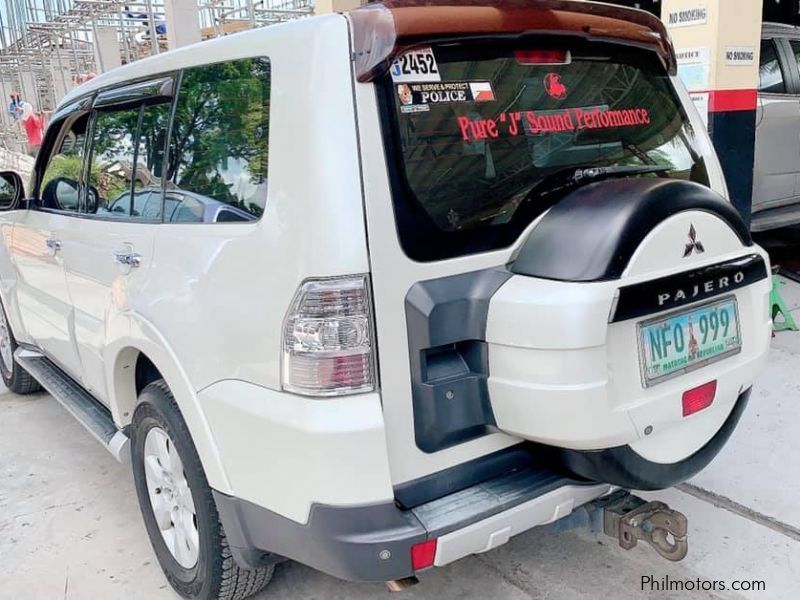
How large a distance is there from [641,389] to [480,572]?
1.13 m

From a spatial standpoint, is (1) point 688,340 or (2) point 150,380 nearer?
(1) point 688,340

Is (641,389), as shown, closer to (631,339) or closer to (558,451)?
(631,339)

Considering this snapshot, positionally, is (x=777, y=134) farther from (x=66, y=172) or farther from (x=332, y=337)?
(x=332, y=337)

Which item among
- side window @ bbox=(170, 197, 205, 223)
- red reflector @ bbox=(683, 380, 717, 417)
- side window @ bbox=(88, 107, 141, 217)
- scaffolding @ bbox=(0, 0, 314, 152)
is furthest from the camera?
scaffolding @ bbox=(0, 0, 314, 152)

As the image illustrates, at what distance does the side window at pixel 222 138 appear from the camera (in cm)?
205

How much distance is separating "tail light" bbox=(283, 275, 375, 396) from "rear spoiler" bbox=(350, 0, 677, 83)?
0.55 meters

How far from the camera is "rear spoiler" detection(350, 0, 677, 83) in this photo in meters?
1.86

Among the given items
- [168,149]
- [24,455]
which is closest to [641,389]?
[168,149]

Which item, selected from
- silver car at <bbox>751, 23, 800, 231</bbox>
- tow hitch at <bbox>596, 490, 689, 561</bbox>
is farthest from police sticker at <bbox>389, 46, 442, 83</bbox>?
silver car at <bbox>751, 23, 800, 231</bbox>

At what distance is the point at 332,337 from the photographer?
1858mm

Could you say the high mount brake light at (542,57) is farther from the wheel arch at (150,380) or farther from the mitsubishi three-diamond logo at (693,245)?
the wheel arch at (150,380)

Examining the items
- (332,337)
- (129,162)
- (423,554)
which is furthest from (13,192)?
(423,554)

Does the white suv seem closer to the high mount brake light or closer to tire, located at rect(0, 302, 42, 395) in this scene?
the high mount brake light

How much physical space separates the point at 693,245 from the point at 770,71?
501 cm
